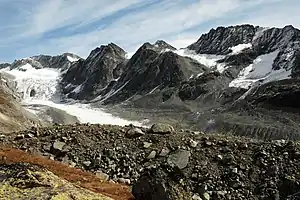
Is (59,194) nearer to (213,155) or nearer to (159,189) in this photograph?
(159,189)

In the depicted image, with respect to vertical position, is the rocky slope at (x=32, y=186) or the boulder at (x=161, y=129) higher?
the rocky slope at (x=32, y=186)

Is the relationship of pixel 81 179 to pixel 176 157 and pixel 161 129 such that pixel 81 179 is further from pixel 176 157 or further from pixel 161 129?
pixel 161 129

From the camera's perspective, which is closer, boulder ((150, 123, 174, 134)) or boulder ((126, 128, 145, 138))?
boulder ((126, 128, 145, 138))

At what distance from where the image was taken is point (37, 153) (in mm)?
27672

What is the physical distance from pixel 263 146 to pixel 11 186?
1534cm

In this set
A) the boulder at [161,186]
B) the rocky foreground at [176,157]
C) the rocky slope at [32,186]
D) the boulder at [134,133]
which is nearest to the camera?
the rocky slope at [32,186]

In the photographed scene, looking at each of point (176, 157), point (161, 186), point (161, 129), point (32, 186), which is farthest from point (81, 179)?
point (161, 129)

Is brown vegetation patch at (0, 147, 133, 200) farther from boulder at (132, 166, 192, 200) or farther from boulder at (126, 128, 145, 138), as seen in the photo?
boulder at (126, 128, 145, 138)

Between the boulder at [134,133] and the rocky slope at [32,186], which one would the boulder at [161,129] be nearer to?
the boulder at [134,133]

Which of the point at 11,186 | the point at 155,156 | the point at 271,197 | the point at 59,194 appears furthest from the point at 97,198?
the point at 155,156

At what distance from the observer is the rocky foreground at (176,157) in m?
22.5

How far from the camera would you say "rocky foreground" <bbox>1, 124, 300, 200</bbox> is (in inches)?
885

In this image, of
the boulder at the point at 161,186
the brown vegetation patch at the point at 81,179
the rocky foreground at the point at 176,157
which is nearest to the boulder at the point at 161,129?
the rocky foreground at the point at 176,157

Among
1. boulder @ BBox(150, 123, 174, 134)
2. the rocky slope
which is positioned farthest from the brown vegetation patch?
boulder @ BBox(150, 123, 174, 134)
